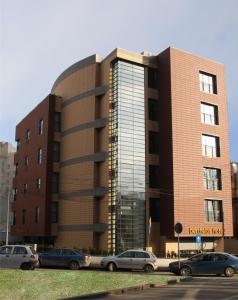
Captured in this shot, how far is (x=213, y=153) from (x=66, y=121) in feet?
51.3

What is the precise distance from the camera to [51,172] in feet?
157

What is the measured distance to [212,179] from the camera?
143 ft

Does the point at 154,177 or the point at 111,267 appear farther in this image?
the point at 154,177

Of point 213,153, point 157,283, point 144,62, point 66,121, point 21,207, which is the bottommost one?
point 157,283

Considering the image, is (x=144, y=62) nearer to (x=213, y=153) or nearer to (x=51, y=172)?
(x=213, y=153)

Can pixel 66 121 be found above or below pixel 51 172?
above

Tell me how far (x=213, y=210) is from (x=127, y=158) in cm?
966

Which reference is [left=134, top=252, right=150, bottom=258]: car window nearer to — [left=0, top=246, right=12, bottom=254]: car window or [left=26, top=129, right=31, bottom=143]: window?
[left=0, top=246, right=12, bottom=254]: car window

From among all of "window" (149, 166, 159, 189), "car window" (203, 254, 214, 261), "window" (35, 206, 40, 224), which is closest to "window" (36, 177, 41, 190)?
"window" (35, 206, 40, 224)

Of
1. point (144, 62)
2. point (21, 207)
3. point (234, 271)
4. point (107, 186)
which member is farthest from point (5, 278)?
point (21, 207)

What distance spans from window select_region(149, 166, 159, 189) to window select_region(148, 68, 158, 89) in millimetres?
8147

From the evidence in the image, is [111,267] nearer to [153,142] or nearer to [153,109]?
[153,142]

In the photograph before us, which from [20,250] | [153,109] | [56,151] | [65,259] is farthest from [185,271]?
[56,151]

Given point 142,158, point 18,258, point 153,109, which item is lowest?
point 18,258
